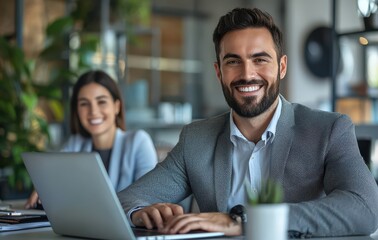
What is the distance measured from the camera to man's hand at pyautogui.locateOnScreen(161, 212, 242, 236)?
6.28ft

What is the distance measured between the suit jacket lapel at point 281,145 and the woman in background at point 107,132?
4.75 ft

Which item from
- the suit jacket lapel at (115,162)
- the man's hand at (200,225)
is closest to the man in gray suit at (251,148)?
the man's hand at (200,225)

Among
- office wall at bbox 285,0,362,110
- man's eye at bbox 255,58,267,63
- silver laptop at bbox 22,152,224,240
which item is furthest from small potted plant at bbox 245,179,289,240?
office wall at bbox 285,0,362,110

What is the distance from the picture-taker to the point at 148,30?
27.6ft

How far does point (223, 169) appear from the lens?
239 cm

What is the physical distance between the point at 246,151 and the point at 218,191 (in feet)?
0.58

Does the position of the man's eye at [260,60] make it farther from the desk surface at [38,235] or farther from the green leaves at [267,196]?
the green leaves at [267,196]

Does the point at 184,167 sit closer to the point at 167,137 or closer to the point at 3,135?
the point at 3,135

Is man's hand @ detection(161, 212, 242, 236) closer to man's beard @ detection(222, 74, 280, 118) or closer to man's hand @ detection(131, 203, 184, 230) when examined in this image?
man's hand @ detection(131, 203, 184, 230)

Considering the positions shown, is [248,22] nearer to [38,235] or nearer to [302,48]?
[38,235]

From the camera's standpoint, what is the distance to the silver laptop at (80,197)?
177 centimetres

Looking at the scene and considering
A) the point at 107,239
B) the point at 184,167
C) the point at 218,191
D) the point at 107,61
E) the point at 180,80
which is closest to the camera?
the point at 107,239

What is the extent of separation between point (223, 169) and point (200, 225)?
483 millimetres

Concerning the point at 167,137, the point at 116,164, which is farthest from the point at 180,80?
the point at 116,164
